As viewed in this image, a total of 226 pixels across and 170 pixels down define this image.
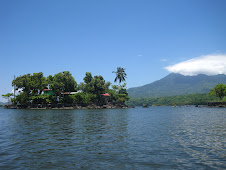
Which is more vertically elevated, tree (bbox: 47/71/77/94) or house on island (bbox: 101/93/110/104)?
tree (bbox: 47/71/77/94)

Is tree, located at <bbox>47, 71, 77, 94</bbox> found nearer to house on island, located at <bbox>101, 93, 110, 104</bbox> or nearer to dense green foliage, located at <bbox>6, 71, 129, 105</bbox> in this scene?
dense green foliage, located at <bbox>6, 71, 129, 105</bbox>

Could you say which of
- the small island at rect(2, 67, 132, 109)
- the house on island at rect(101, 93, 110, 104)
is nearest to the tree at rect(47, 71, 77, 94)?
the small island at rect(2, 67, 132, 109)

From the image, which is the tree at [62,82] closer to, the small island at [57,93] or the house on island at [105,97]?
the small island at [57,93]

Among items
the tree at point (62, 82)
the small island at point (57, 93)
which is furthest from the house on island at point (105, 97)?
the tree at point (62, 82)

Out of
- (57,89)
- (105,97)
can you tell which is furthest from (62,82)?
(105,97)

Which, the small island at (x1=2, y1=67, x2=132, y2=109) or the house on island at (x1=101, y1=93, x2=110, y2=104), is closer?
the small island at (x1=2, y1=67, x2=132, y2=109)

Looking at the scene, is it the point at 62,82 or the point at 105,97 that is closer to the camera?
the point at 62,82

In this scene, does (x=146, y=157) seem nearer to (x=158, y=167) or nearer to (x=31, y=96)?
(x=158, y=167)

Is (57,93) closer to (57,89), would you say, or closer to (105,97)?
(57,89)

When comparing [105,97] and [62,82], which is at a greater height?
[62,82]

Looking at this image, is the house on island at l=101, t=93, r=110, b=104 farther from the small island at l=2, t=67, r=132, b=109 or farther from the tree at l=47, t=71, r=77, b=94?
the tree at l=47, t=71, r=77, b=94

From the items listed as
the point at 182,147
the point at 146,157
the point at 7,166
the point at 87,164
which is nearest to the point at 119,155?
the point at 146,157

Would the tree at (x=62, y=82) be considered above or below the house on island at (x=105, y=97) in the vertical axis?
above

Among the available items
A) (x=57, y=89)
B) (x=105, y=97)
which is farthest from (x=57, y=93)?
(x=105, y=97)
